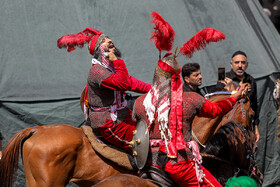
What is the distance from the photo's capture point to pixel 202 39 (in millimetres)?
3240

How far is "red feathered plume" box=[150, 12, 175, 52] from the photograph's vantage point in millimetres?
3115

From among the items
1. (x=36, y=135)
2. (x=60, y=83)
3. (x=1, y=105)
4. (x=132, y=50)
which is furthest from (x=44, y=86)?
(x=36, y=135)

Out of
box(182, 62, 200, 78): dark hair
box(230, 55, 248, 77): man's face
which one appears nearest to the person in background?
box(230, 55, 248, 77): man's face

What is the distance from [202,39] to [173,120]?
72cm

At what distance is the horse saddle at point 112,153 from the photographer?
3857 mm

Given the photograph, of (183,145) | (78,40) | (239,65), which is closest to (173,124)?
(183,145)

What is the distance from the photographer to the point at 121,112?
3941mm

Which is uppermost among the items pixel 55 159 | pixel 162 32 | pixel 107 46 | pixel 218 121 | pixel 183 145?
pixel 107 46

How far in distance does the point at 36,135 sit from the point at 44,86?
1.88 meters

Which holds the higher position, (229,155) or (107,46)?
(107,46)

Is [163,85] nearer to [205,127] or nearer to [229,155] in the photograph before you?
[229,155]

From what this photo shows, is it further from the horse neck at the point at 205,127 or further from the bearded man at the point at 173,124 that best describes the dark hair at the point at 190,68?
the bearded man at the point at 173,124

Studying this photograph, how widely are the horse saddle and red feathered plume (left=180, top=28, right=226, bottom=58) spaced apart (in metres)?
1.22

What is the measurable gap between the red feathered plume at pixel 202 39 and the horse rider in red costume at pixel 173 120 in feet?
0.73
